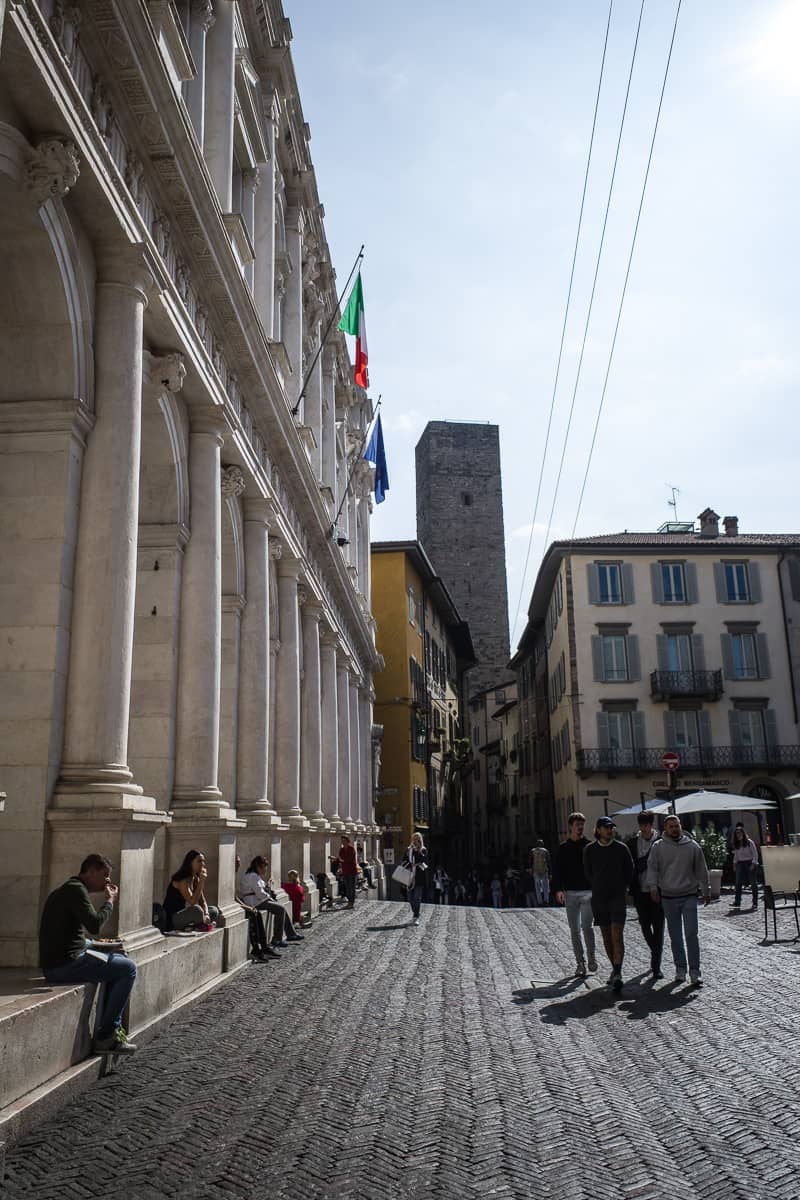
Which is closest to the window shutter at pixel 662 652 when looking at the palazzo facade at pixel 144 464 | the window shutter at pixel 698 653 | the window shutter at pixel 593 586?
the window shutter at pixel 698 653

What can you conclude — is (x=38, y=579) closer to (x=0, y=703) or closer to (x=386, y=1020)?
(x=0, y=703)

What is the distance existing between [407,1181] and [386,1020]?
3.88 m

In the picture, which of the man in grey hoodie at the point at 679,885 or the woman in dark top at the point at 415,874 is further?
the woman in dark top at the point at 415,874

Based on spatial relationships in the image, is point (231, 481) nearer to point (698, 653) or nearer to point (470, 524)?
point (698, 653)

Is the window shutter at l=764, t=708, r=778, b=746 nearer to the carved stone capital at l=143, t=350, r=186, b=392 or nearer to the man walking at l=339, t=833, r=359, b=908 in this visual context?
the man walking at l=339, t=833, r=359, b=908

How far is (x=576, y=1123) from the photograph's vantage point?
5.34m

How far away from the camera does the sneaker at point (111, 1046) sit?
21.2ft

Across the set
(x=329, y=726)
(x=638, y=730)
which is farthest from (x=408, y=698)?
(x=329, y=726)

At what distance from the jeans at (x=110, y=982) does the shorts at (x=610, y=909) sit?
4742mm

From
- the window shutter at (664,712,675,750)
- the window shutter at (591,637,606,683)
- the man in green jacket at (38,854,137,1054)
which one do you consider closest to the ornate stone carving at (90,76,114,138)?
the man in green jacket at (38,854,137,1054)

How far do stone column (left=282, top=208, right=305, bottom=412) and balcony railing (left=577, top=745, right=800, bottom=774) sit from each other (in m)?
22.1

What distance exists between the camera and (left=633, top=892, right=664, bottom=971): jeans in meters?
10.4

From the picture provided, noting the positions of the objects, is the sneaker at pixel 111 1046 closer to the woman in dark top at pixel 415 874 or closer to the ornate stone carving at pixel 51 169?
the ornate stone carving at pixel 51 169

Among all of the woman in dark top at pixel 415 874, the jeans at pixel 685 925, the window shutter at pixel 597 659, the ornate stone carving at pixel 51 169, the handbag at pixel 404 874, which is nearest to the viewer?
the ornate stone carving at pixel 51 169
